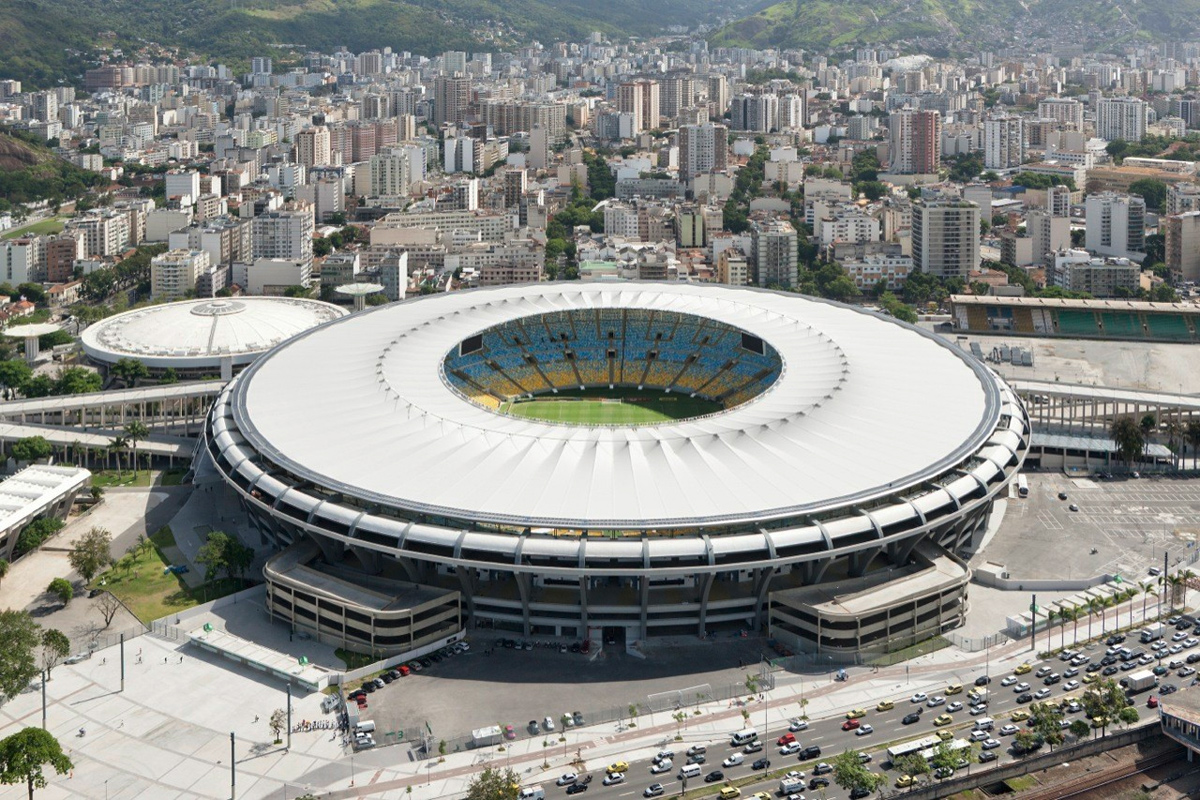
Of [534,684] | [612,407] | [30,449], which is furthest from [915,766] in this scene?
[30,449]

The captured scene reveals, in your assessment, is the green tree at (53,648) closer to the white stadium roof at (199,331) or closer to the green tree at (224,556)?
the green tree at (224,556)

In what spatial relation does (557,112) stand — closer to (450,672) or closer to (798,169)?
(798,169)

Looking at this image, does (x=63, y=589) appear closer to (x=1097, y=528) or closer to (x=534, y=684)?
(x=534, y=684)

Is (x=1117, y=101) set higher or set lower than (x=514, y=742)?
higher

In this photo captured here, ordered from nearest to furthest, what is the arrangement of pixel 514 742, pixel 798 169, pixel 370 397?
pixel 514 742
pixel 370 397
pixel 798 169

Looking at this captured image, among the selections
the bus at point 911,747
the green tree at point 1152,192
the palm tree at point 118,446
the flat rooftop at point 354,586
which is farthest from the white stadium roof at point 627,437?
the green tree at point 1152,192

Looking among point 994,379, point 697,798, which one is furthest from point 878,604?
point 994,379
